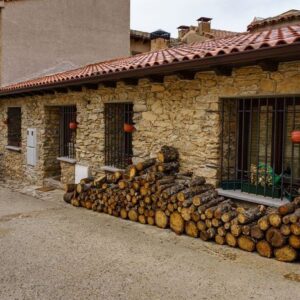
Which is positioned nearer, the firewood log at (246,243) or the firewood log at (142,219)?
the firewood log at (246,243)

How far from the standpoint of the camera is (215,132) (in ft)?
20.1

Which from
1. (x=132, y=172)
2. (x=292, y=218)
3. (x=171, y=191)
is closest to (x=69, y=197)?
(x=132, y=172)

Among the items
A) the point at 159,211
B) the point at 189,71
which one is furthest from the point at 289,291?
the point at 189,71

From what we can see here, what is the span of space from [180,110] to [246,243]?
2.69 m

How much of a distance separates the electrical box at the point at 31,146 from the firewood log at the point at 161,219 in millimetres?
6348

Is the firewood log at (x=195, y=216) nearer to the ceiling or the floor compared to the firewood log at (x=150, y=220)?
nearer to the ceiling

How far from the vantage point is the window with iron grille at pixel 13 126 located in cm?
1345

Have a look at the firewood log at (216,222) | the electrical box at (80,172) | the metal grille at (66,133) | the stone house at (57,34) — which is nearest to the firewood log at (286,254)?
the firewood log at (216,222)

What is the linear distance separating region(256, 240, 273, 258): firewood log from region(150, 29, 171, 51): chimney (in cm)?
1214

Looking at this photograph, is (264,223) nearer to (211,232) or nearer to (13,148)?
(211,232)

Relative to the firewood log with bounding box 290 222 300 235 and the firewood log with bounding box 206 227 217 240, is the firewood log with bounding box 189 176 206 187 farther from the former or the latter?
the firewood log with bounding box 290 222 300 235

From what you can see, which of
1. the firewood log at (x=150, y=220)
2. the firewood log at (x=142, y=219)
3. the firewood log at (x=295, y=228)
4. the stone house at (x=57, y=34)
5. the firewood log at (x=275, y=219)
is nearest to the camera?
the firewood log at (x=295, y=228)

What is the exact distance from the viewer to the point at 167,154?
662 cm

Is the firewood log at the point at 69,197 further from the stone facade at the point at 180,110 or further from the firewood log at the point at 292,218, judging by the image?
the firewood log at the point at 292,218
